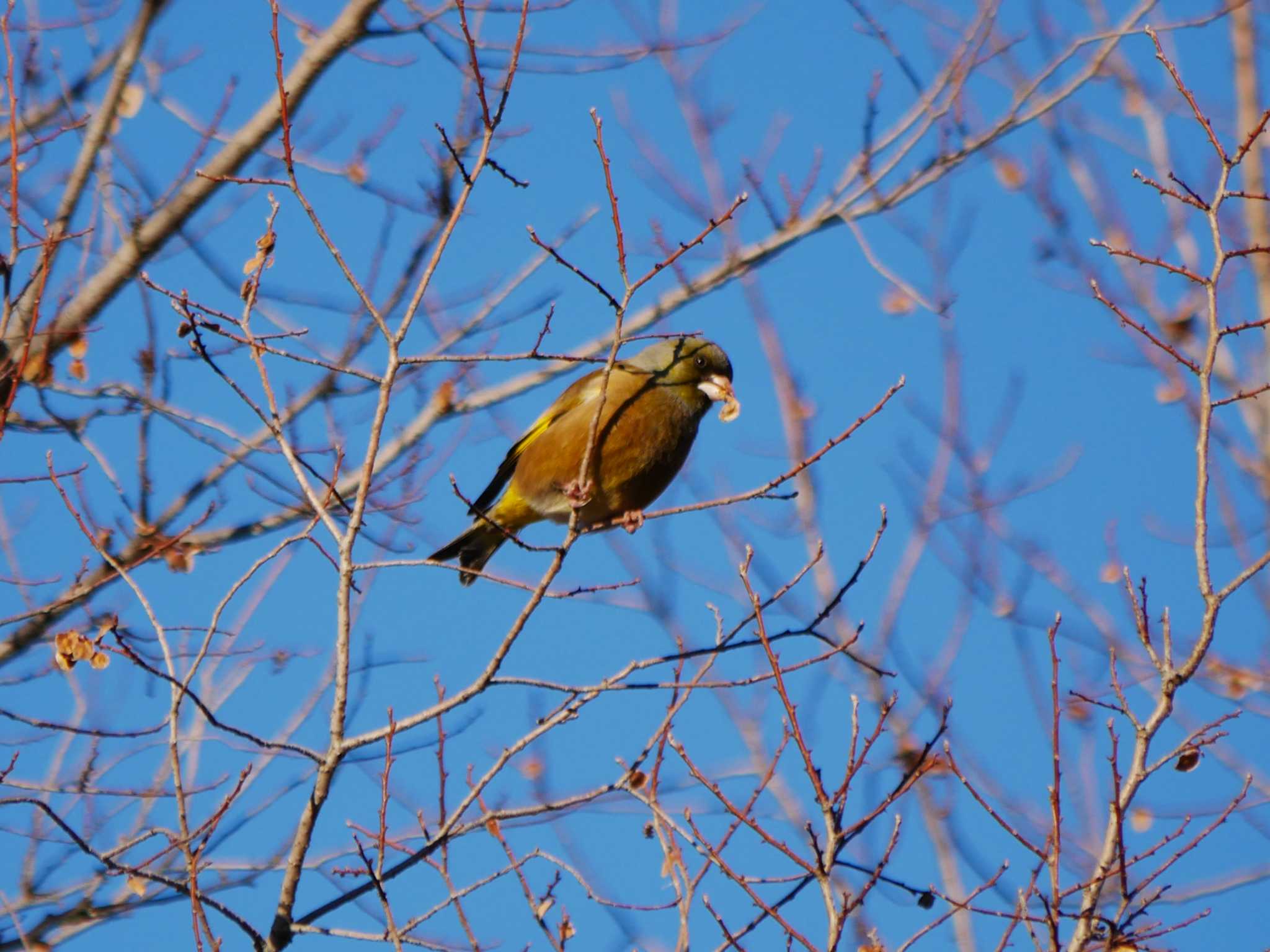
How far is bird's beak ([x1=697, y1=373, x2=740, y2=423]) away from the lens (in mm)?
4492

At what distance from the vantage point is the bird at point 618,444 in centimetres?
477

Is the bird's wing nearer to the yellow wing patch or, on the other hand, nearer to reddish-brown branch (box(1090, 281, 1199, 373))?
the yellow wing patch

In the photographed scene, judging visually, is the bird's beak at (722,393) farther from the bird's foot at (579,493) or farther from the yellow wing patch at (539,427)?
the bird's foot at (579,493)

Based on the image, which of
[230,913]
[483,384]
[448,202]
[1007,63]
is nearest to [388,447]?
[483,384]

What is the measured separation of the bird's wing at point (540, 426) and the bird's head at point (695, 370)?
22 centimetres

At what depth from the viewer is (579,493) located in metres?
3.46

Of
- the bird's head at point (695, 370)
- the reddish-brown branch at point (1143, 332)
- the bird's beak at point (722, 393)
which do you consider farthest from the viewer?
the bird's head at point (695, 370)

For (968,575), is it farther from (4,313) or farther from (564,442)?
(4,313)

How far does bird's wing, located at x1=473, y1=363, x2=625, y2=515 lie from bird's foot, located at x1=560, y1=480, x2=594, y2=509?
1.76 meters

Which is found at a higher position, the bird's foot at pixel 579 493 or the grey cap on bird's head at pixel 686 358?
the grey cap on bird's head at pixel 686 358

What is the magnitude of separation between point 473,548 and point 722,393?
47.8 inches

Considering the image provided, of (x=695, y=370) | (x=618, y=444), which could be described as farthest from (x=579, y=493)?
(x=695, y=370)

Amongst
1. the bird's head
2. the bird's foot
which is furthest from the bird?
the bird's foot

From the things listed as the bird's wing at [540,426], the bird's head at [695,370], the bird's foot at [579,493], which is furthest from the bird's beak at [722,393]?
the bird's foot at [579,493]
